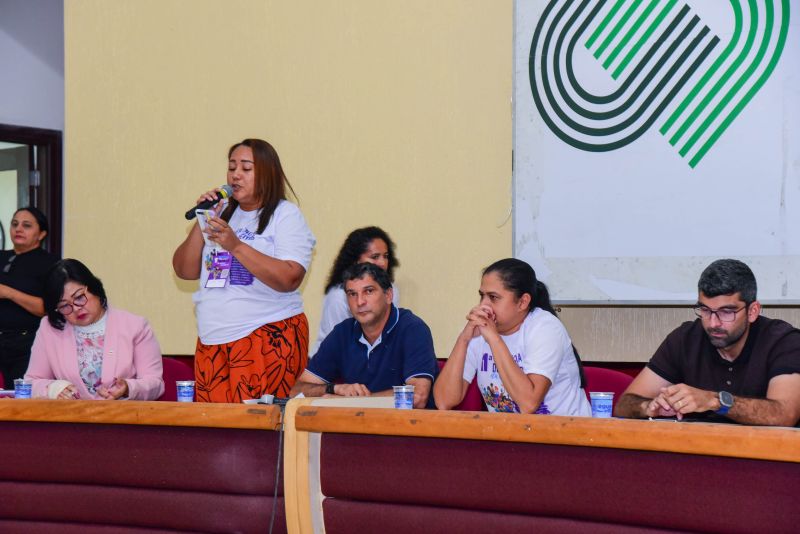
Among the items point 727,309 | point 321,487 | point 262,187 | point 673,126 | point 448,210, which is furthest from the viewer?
point 448,210

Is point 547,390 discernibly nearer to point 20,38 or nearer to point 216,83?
point 216,83

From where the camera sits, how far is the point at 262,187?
9.10 feet

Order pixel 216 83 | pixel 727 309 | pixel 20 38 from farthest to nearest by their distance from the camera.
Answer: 1. pixel 20 38
2. pixel 216 83
3. pixel 727 309

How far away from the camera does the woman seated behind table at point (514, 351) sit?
8.33ft

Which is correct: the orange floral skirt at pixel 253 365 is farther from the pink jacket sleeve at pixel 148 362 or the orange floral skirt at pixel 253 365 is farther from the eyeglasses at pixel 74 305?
the eyeglasses at pixel 74 305

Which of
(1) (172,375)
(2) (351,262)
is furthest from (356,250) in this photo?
(1) (172,375)

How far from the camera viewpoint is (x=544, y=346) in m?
2.55

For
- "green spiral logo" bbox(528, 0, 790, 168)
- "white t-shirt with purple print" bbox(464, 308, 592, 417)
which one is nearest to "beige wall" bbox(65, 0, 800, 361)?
"green spiral logo" bbox(528, 0, 790, 168)

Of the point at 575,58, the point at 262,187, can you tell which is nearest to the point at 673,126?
the point at 575,58

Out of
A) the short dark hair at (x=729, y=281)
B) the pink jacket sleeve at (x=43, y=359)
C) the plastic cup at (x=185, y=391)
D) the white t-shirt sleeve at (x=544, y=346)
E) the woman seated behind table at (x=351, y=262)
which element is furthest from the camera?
the woman seated behind table at (x=351, y=262)

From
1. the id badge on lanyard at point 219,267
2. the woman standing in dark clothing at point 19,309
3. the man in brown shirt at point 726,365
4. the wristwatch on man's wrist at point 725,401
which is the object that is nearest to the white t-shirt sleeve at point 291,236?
the id badge on lanyard at point 219,267

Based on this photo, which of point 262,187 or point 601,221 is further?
point 601,221

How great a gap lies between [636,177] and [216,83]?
73.0 inches

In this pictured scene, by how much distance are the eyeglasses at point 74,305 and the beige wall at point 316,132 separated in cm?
116
